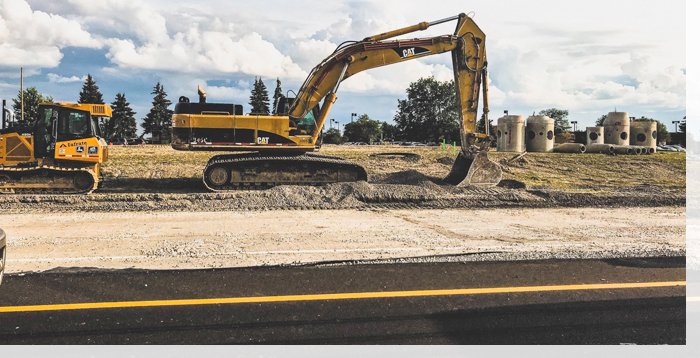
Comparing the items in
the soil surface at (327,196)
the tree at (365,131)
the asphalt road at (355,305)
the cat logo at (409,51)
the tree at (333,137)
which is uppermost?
the tree at (365,131)

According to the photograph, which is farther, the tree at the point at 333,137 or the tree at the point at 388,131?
the tree at the point at 388,131

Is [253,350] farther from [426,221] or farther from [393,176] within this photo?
[393,176]

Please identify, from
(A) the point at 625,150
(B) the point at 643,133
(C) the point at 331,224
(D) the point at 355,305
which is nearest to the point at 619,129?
(B) the point at 643,133

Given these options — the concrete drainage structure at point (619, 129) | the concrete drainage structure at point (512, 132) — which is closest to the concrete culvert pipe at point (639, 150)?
the concrete drainage structure at point (619, 129)

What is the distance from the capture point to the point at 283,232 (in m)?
9.03

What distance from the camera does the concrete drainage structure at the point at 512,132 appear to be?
33531 millimetres

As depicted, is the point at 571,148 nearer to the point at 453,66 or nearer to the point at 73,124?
the point at 453,66

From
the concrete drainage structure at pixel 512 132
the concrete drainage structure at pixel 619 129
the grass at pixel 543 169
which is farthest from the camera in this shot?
the concrete drainage structure at pixel 619 129

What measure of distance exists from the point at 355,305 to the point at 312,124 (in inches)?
451

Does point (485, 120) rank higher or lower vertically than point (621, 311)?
higher

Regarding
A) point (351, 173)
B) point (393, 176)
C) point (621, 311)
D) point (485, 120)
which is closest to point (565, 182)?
point (485, 120)

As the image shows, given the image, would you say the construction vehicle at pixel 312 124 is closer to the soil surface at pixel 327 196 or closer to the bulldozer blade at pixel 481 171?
the bulldozer blade at pixel 481 171

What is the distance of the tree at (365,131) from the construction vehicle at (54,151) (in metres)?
83.0

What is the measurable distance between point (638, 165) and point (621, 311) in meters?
22.8
